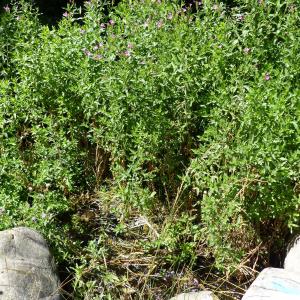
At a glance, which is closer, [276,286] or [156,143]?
[276,286]

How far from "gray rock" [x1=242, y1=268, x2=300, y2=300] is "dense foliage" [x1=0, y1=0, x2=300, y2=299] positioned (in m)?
0.27

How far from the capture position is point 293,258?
4.06m

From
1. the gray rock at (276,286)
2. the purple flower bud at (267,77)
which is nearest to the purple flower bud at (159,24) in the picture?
the purple flower bud at (267,77)

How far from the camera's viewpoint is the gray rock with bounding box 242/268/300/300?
367 centimetres

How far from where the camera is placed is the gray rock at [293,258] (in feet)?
13.2

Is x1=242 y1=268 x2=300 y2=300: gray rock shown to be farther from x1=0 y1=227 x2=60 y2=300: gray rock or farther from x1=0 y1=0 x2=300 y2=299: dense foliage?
x1=0 y1=227 x2=60 y2=300: gray rock

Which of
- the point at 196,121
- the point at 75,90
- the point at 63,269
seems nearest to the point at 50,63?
the point at 75,90

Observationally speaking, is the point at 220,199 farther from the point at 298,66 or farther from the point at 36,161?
the point at 36,161

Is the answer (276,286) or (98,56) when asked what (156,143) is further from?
(276,286)

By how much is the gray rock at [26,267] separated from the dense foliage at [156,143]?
0.52 feet

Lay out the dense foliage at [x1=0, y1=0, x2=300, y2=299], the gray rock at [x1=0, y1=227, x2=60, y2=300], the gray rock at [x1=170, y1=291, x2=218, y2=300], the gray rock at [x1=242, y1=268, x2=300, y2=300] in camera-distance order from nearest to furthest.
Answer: the gray rock at [x1=242, y1=268, x2=300, y2=300], the gray rock at [x1=0, y1=227, x2=60, y2=300], the dense foliage at [x1=0, y1=0, x2=300, y2=299], the gray rock at [x1=170, y1=291, x2=218, y2=300]

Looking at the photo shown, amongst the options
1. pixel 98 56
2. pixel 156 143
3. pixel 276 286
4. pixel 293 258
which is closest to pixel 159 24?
pixel 98 56

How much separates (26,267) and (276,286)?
151cm

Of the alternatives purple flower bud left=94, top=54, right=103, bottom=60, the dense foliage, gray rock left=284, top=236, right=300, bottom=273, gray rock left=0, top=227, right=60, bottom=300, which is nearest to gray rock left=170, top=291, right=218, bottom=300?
the dense foliage
